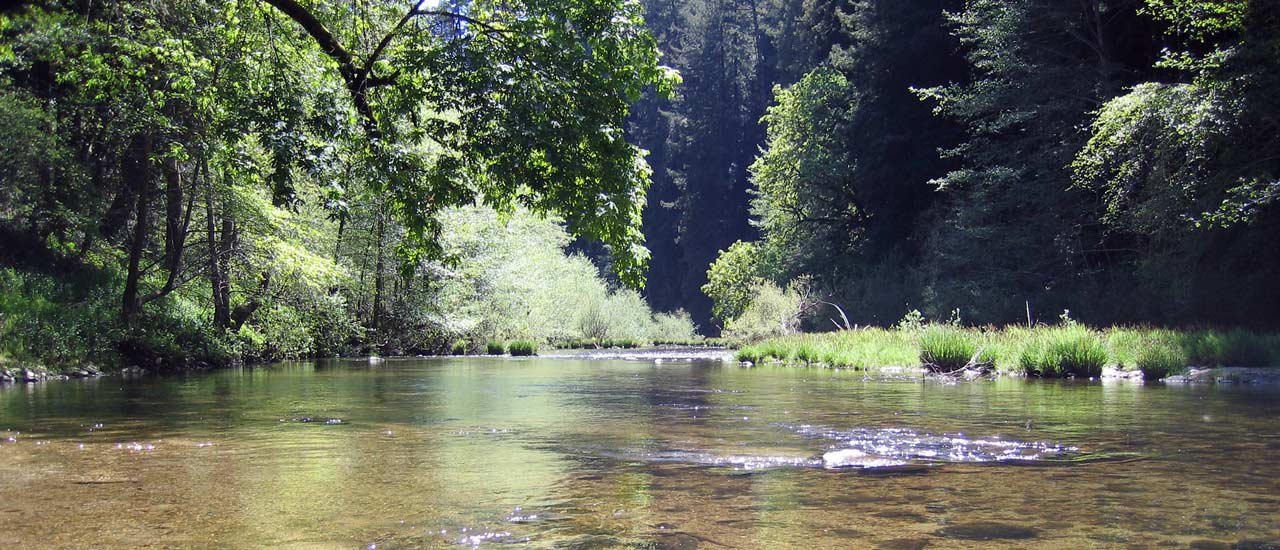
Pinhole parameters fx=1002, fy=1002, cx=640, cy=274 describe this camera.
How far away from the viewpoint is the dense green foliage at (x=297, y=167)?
35.1 ft

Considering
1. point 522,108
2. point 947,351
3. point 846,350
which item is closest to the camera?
point 522,108

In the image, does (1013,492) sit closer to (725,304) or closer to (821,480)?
(821,480)

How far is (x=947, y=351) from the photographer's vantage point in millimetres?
18828

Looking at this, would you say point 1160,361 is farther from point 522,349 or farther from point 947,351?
point 522,349

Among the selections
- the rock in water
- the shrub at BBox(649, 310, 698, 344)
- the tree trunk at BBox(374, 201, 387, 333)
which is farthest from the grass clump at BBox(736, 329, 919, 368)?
the shrub at BBox(649, 310, 698, 344)

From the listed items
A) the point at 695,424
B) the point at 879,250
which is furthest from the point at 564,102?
the point at 879,250

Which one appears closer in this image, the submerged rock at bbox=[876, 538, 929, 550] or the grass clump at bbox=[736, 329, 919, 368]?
the submerged rock at bbox=[876, 538, 929, 550]

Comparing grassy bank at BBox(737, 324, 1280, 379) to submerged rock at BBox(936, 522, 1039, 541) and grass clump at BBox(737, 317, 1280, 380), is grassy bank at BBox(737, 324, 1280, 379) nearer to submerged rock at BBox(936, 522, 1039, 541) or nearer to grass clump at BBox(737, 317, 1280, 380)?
grass clump at BBox(737, 317, 1280, 380)

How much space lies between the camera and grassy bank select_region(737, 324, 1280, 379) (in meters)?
16.8

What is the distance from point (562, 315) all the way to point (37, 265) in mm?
24422

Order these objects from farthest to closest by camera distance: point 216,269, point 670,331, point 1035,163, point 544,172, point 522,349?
point 670,331 < point 522,349 < point 1035,163 < point 216,269 < point 544,172

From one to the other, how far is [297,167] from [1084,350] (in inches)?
524

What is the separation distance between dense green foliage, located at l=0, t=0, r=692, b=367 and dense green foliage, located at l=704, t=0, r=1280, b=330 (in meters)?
10.6

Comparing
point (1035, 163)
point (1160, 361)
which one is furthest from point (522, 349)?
point (1160, 361)
